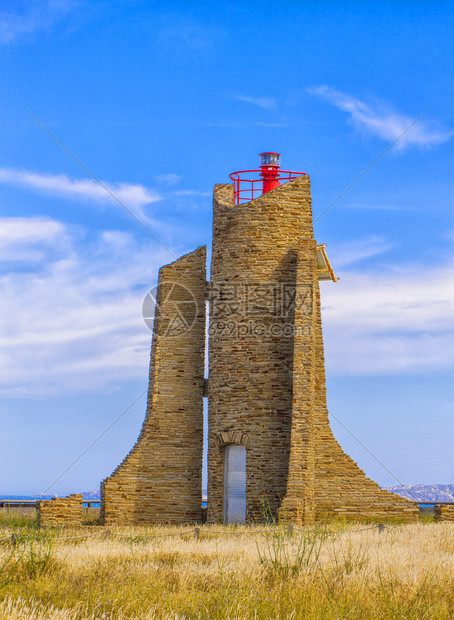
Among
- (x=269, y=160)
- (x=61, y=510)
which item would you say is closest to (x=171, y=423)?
(x=61, y=510)

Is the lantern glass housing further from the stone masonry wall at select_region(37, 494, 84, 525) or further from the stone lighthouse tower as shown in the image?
the stone masonry wall at select_region(37, 494, 84, 525)

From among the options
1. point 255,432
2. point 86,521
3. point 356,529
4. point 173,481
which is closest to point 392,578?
point 356,529

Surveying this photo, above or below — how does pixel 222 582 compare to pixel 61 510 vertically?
below

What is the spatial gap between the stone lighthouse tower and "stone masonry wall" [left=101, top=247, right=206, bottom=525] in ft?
0.10

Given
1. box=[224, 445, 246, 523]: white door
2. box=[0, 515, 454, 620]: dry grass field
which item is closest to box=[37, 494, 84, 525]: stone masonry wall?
box=[224, 445, 246, 523]: white door

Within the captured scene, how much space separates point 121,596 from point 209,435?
1290 cm

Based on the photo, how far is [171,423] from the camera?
76.6 feet

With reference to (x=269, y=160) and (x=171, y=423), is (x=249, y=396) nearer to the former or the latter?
(x=171, y=423)

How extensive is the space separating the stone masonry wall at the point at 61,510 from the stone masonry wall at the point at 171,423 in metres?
1.02

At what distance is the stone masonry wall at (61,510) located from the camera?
2095cm

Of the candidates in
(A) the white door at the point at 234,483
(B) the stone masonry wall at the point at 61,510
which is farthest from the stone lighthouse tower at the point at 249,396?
(B) the stone masonry wall at the point at 61,510

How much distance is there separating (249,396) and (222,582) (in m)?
11.5

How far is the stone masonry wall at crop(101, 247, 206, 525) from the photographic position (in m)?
22.5

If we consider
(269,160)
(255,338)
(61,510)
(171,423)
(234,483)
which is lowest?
(61,510)
